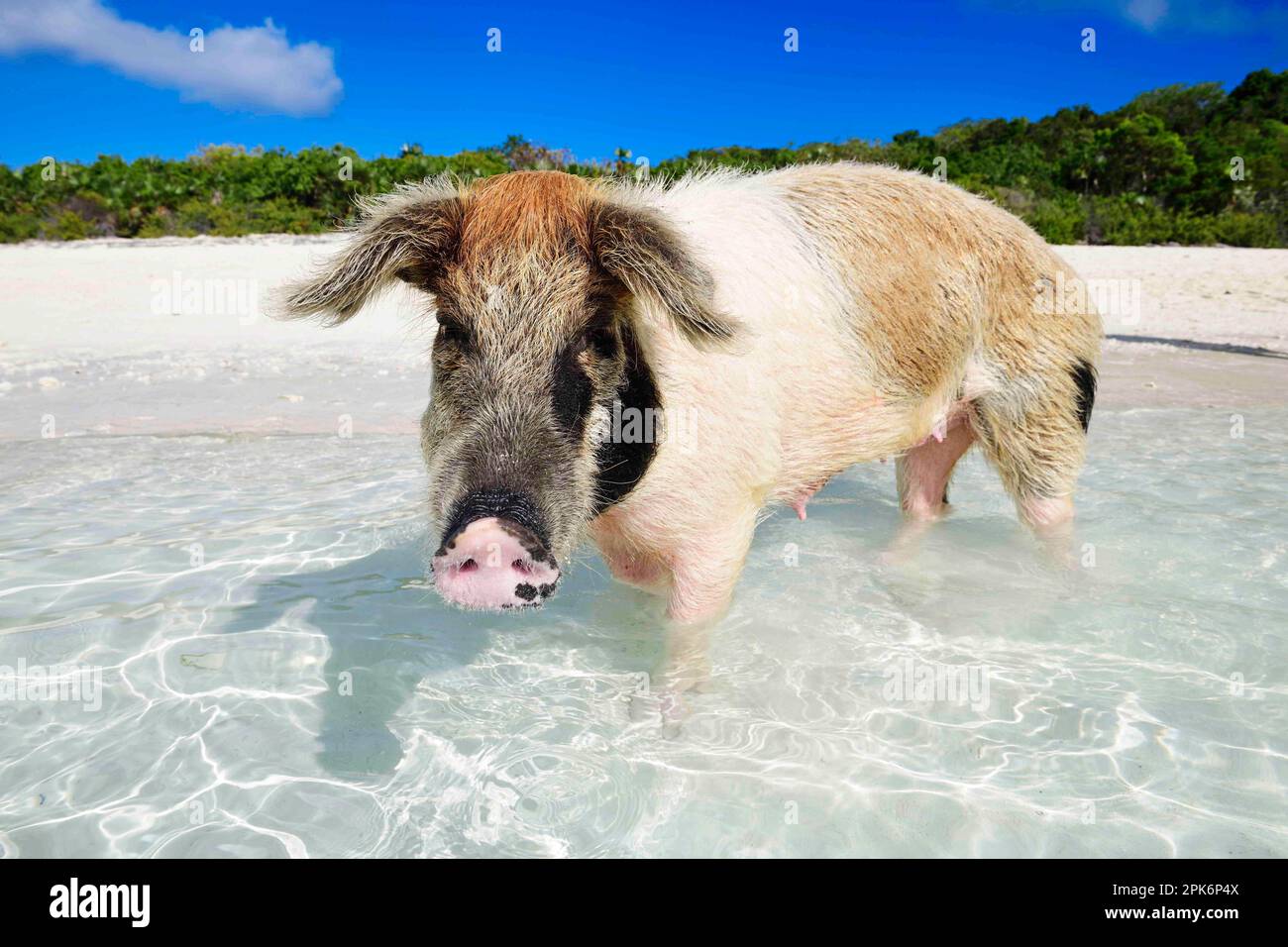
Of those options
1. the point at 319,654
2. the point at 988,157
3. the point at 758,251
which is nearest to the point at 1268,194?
the point at 988,157

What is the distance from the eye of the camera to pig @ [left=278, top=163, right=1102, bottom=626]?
8.46 feet

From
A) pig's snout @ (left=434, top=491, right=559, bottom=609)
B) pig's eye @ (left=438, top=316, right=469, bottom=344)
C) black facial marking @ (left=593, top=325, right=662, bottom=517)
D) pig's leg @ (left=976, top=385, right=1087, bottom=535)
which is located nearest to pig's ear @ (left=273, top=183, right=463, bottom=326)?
pig's eye @ (left=438, top=316, right=469, bottom=344)

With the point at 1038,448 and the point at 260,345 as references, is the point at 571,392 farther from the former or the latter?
the point at 260,345

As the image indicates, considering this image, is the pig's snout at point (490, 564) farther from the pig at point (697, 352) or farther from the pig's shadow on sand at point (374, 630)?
the pig's shadow on sand at point (374, 630)

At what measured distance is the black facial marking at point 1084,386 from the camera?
460 centimetres

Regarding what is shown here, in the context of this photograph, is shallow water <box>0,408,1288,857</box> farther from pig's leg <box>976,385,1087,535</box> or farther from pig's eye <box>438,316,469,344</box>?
pig's eye <box>438,316,469,344</box>

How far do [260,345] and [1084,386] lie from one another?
10.6 meters

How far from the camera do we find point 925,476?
5.46 m

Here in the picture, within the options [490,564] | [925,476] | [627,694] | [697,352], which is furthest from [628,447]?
[925,476]

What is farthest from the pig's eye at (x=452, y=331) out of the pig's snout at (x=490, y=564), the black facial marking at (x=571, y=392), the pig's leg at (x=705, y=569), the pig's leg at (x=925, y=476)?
the pig's leg at (x=925, y=476)

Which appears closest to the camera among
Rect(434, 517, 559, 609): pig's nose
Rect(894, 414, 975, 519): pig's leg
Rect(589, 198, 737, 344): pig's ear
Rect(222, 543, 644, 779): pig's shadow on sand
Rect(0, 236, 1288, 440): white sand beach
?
Rect(434, 517, 559, 609): pig's nose

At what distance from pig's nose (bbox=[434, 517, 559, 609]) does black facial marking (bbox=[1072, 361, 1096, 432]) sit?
356 centimetres

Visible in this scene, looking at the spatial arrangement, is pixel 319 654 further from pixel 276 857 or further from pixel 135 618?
pixel 276 857

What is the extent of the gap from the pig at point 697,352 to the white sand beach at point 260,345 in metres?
0.81
